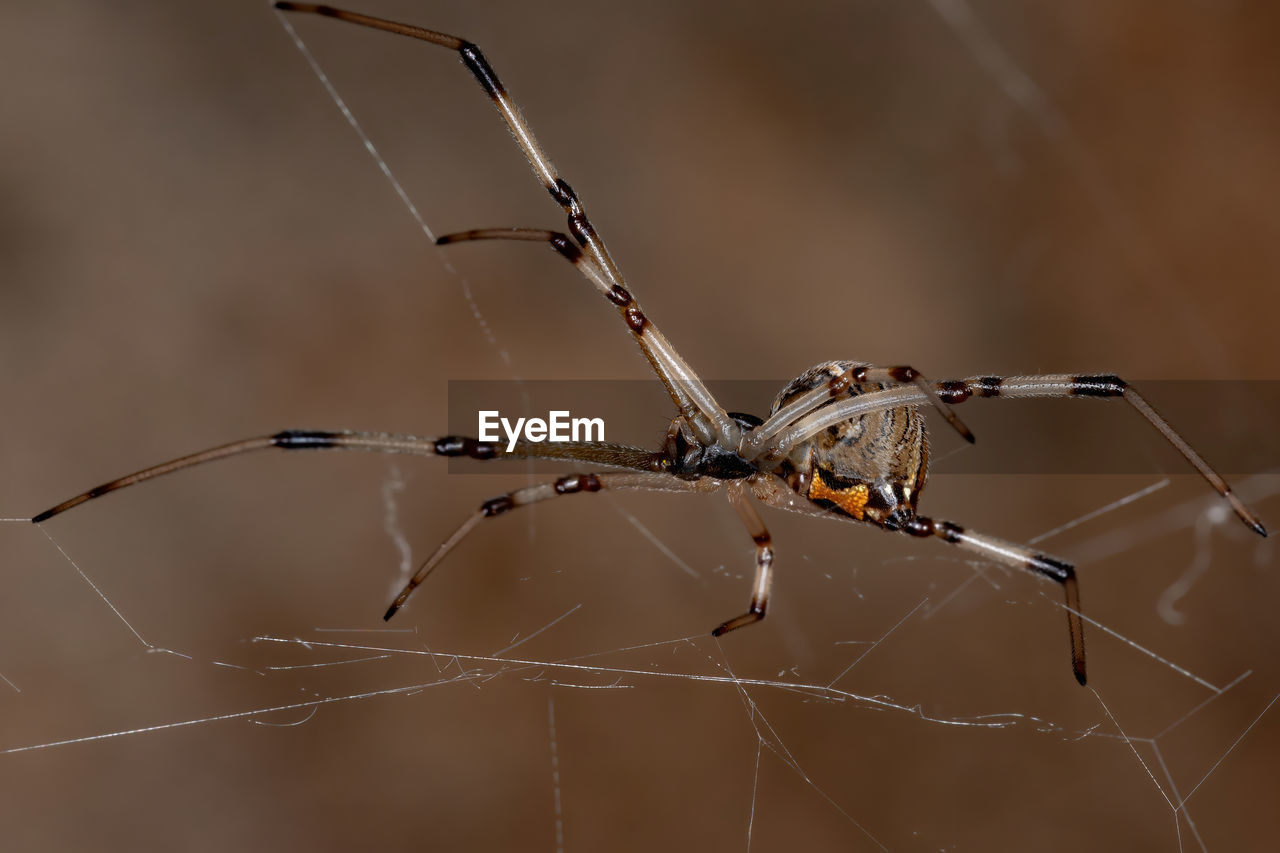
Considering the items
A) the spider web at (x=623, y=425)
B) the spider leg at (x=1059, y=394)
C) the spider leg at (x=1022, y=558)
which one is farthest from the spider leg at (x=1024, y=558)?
the spider web at (x=623, y=425)

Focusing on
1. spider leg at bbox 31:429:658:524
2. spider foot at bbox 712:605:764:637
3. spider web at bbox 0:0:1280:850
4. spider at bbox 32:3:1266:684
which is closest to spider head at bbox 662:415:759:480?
spider at bbox 32:3:1266:684

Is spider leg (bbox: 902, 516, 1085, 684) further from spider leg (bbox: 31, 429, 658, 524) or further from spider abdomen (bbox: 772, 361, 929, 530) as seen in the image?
spider leg (bbox: 31, 429, 658, 524)

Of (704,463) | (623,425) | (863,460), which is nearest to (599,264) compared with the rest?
(704,463)

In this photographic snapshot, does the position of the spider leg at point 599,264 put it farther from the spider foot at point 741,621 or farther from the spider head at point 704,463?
the spider foot at point 741,621

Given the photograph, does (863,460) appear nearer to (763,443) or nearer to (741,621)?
(763,443)

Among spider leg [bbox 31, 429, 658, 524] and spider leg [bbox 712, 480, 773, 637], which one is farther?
spider leg [bbox 712, 480, 773, 637]
